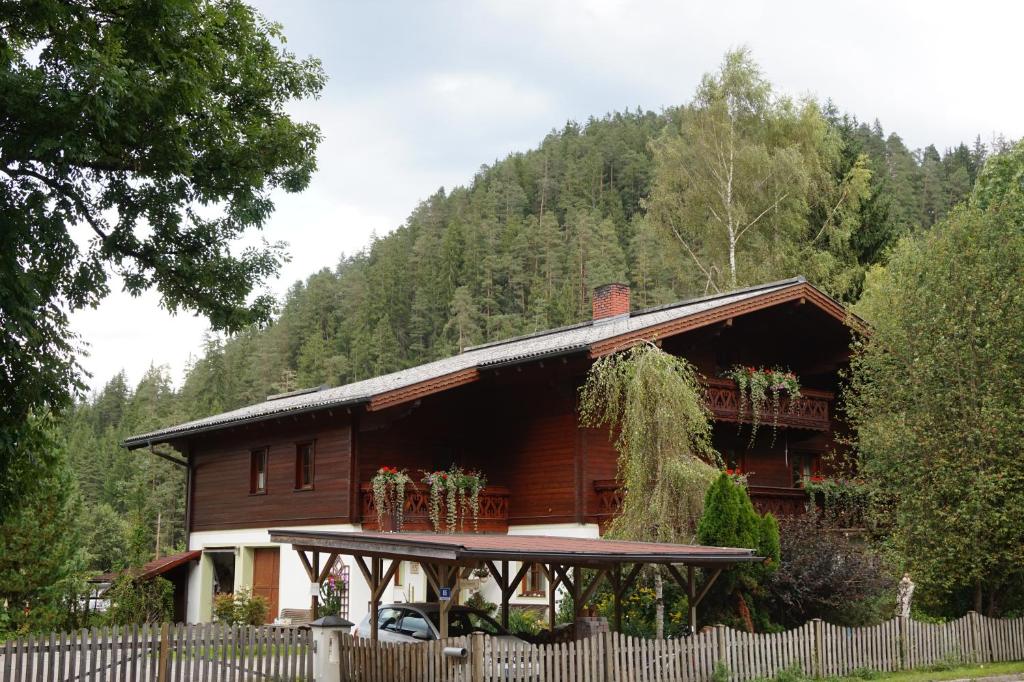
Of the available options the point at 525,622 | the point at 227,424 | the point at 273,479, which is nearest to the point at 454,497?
the point at 525,622

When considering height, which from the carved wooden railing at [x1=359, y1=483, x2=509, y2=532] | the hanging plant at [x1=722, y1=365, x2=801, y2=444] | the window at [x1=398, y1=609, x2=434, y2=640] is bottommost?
the window at [x1=398, y1=609, x2=434, y2=640]

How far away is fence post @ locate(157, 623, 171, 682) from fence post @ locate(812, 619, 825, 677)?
368 inches

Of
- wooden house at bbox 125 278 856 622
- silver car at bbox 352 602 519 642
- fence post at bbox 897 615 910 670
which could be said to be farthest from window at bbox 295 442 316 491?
fence post at bbox 897 615 910 670

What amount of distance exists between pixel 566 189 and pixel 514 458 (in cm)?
6879

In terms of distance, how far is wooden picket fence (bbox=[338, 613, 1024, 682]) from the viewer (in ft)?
44.8

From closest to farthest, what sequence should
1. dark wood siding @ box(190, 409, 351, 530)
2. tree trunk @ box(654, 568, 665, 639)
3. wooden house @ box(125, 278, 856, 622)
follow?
tree trunk @ box(654, 568, 665, 639)
wooden house @ box(125, 278, 856, 622)
dark wood siding @ box(190, 409, 351, 530)

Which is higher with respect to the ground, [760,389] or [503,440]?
[760,389]

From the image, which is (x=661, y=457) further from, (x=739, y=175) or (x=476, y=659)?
(x=739, y=175)

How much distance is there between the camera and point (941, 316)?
21.9 meters

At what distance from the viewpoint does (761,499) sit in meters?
25.2

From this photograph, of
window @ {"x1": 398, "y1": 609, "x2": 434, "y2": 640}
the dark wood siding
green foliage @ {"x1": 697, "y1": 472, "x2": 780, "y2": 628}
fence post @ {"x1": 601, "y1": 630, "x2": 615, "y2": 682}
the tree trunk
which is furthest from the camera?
the dark wood siding

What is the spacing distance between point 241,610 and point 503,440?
24.5 ft

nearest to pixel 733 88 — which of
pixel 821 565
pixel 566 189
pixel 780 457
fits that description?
pixel 780 457

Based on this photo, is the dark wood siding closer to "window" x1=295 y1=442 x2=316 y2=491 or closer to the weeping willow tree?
"window" x1=295 y1=442 x2=316 y2=491
